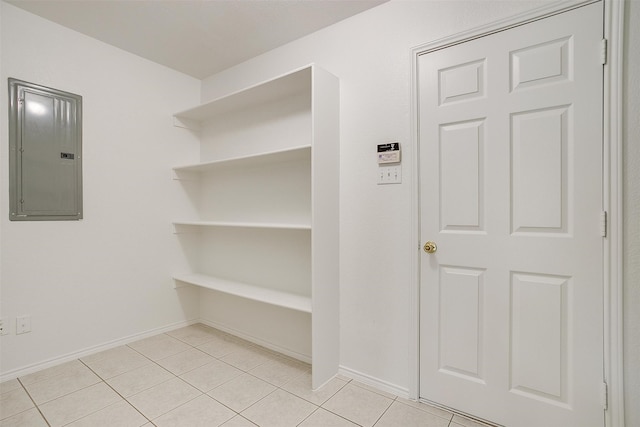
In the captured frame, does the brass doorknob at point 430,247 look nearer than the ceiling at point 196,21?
Yes

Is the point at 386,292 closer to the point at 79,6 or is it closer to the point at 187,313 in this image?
the point at 187,313

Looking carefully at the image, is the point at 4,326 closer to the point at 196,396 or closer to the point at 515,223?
the point at 196,396

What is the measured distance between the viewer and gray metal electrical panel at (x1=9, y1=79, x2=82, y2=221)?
2.04 m

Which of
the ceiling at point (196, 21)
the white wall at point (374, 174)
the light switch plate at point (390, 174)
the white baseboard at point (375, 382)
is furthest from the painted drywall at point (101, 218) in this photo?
the light switch plate at point (390, 174)

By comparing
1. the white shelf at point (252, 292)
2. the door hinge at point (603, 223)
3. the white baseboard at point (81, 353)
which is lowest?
the white baseboard at point (81, 353)

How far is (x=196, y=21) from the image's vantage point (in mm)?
2166

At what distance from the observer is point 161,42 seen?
8.03ft

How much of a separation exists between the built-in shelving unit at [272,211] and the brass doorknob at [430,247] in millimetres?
616

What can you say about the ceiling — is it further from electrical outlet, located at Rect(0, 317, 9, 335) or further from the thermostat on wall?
electrical outlet, located at Rect(0, 317, 9, 335)

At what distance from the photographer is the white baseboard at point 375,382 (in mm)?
1855
